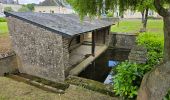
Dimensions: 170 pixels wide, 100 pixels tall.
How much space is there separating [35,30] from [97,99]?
4972mm

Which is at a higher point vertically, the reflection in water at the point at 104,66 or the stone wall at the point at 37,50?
the stone wall at the point at 37,50

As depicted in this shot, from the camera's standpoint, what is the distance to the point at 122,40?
20750mm

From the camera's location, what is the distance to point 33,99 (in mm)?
8297

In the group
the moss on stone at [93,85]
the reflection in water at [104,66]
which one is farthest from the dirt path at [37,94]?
the reflection in water at [104,66]

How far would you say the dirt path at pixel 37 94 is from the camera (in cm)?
845

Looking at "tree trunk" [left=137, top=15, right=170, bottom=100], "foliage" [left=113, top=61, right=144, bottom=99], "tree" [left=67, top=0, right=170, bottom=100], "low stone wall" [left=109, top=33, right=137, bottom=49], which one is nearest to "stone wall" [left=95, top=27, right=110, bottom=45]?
"low stone wall" [left=109, top=33, right=137, bottom=49]

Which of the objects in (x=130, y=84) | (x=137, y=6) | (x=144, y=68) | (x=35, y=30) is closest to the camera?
(x=137, y=6)

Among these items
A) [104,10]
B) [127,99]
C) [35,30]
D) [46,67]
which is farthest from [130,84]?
[35,30]

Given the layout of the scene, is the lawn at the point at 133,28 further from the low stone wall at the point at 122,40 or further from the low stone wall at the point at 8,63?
the low stone wall at the point at 8,63

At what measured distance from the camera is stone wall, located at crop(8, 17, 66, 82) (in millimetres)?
9883

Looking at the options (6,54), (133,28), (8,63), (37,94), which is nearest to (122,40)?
(133,28)

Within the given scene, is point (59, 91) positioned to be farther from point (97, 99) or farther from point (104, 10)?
point (104, 10)

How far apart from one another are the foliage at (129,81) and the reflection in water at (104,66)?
13.5ft

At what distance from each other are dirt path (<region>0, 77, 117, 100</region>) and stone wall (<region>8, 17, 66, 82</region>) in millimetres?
1304
